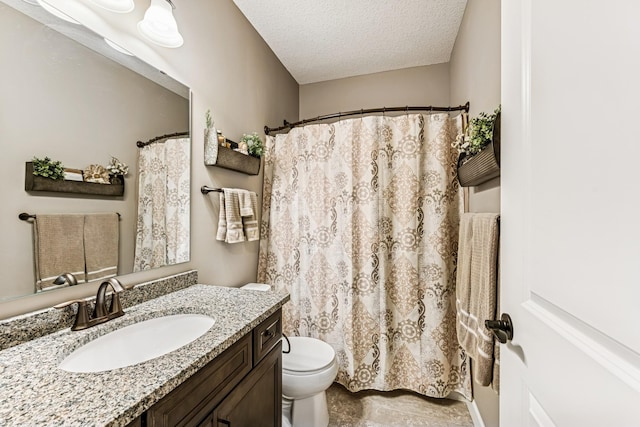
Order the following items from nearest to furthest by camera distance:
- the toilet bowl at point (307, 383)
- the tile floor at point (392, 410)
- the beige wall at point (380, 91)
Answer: the toilet bowl at point (307, 383) → the tile floor at point (392, 410) → the beige wall at point (380, 91)

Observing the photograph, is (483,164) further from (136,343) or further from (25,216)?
(25,216)

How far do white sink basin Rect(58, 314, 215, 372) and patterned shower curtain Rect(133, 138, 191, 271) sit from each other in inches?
11.7

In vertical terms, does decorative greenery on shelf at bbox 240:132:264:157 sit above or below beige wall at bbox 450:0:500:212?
below

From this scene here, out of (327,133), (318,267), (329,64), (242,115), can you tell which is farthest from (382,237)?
(329,64)

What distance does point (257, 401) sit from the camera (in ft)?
3.55

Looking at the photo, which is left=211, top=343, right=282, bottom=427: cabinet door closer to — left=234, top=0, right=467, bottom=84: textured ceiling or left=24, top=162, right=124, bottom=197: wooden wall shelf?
left=24, top=162, right=124, bottom=197: wooden wall shelf

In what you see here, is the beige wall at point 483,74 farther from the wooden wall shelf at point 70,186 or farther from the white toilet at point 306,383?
the wooden wall shelf at point 70,186

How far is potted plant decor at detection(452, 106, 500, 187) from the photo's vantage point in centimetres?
96

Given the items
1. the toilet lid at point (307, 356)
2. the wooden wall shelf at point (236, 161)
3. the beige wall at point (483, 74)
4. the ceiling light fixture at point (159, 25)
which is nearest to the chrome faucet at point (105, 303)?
the wooden wall shelf at point (236, 161)

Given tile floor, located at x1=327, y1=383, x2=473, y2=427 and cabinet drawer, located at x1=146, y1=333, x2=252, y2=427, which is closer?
cabinet drawer, located at x1=146, y1=333, x2=252, y2=427

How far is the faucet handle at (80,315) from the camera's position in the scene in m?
0.90

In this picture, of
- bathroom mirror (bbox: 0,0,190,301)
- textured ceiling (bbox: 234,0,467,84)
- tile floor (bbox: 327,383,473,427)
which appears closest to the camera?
bathroom mirror (bbox: 0,0,190,301)

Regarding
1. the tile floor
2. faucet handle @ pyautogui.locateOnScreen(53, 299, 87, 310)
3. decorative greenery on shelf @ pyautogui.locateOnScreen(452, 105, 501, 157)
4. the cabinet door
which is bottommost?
the tile floor

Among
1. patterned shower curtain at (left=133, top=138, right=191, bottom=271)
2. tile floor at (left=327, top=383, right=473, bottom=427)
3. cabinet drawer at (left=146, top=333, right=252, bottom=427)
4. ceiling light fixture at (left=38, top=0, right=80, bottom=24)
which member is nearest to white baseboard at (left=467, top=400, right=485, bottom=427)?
tile floor at (left=327, top=383, right=473, bottom=427)
